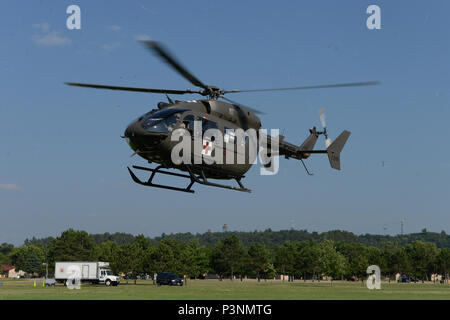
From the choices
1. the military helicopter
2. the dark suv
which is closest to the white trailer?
the dark suv

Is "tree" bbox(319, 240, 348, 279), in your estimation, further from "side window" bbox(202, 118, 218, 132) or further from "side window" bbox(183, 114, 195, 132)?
"side window" bbox(183, 114, 195, 132)

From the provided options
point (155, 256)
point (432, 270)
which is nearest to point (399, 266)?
point (432, 270)

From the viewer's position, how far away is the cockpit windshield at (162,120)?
20.9 metres

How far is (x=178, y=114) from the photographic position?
21.5 meters

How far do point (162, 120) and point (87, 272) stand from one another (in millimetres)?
52257

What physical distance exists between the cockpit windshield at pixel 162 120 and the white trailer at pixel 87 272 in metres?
51.0

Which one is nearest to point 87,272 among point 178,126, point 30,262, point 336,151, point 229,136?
point 336,151

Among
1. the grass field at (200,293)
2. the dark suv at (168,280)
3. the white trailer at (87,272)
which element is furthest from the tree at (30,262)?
the grass field at (200,293)

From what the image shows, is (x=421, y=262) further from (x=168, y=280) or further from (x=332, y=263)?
(x=168, y=280)

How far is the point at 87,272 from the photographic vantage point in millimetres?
68188

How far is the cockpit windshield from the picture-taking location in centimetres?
2092

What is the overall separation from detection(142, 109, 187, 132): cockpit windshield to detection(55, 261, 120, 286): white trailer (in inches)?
2008
